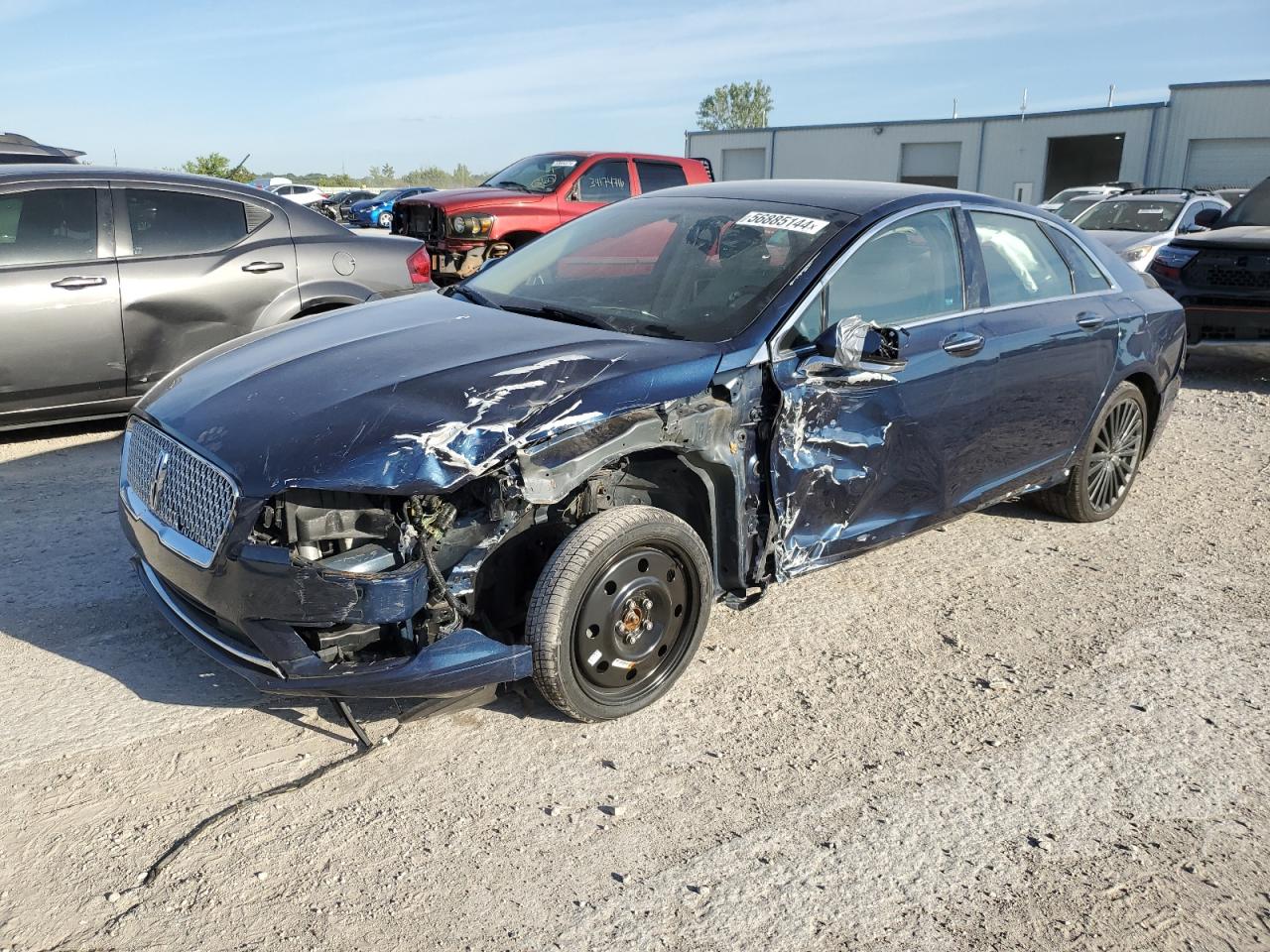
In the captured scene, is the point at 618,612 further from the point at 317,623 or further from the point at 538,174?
the point at 538,174

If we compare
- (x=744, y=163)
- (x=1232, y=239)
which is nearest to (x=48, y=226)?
(x=1232, y=239)

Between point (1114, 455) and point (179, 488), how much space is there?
14.7 ft

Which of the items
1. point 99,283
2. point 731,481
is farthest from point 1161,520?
point 99,283

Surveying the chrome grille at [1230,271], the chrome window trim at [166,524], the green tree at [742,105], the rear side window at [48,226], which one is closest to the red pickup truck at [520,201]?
the rear side window at [48,226]

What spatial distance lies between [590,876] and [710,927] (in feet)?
1.13

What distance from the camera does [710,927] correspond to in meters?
2.53

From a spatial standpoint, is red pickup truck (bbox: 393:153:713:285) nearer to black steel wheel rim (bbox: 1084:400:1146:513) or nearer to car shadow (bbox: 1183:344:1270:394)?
car shadow (bbox: 1183:344:1270:394)

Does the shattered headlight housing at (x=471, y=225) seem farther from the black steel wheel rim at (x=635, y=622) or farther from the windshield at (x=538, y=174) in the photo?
the black steel wheel rim at (x=635, y=622)

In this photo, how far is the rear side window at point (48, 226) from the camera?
578 cm

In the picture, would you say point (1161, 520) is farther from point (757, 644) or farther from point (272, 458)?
point (272, 458)

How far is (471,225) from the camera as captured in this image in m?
12.3

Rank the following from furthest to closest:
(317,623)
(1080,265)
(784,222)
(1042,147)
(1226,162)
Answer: (1042,147), (1226,162), (1080,265), (784,222), (317,623)

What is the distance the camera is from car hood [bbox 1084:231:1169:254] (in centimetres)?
1166

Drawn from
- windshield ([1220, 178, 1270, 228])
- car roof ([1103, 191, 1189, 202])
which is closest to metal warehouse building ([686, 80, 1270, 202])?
car roof ([1103, 191, 1189, 202])
